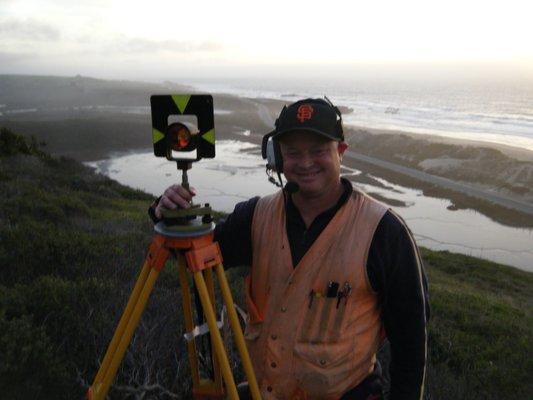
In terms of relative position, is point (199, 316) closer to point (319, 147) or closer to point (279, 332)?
point (279, 332)

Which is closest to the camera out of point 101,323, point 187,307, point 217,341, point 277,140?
point 217,341

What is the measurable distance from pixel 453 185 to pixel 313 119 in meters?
29.2

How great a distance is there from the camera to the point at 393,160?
3684 cm

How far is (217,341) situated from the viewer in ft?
6.57

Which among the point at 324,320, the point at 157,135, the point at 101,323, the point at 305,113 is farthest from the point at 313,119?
the point at 101,323

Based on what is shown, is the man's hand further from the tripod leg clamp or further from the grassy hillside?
the grassy hillside

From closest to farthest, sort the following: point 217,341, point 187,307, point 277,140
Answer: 1. point 217,341
2. point 187,307
3. point 277,140

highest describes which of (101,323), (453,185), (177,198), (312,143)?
(312,143)

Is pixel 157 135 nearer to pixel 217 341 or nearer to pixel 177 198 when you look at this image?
pixel 177 198

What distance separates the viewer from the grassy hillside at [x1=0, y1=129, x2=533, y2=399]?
3.09 m

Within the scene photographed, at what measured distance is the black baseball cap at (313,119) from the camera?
2291 millimetres

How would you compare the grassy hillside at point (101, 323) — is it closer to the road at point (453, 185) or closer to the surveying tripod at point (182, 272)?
the surveying tripod at point (182, 272)

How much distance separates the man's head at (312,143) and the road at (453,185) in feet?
83.0

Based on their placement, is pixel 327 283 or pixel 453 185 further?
pixel 453 185
